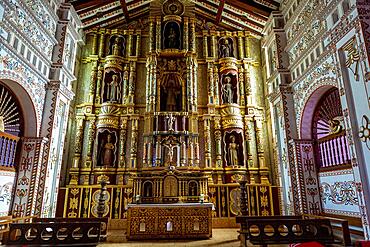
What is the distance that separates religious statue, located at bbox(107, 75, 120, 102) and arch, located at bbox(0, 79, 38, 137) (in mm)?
4176

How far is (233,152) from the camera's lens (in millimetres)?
10766

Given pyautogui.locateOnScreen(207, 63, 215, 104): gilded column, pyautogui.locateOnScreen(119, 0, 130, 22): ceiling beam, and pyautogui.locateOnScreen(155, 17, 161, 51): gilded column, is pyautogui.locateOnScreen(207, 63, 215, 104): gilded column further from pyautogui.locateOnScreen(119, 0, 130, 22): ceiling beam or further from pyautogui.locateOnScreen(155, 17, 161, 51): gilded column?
pyautogui.locateOnScreen(119, 0, 130, 22): ceiling beam

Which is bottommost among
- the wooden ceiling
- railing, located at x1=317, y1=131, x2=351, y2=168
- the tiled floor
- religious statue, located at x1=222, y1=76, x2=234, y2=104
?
the tiled floor

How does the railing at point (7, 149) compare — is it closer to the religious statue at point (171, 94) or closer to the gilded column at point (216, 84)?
the religious statue at point (171, 94)

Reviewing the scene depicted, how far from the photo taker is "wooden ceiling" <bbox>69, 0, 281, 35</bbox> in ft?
33.0

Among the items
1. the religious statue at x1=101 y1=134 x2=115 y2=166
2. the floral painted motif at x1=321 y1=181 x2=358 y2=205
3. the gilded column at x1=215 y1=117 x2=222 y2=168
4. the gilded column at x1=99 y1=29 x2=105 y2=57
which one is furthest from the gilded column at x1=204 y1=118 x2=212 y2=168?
the gilded column at x1=99 y1=29 x2=105 y2=57

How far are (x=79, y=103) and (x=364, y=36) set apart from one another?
33.9 feet

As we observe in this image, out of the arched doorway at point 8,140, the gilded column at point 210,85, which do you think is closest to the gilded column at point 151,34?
the gilded column at point 210,85

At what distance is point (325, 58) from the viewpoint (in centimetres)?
660

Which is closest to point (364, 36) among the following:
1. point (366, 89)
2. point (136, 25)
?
point (366, 89)

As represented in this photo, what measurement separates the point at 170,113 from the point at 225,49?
4.19 metres

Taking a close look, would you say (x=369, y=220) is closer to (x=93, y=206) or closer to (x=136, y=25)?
(x=93, y=206)

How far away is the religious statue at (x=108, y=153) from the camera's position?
34.7 feet

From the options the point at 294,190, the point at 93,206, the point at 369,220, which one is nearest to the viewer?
the point at 369,220
